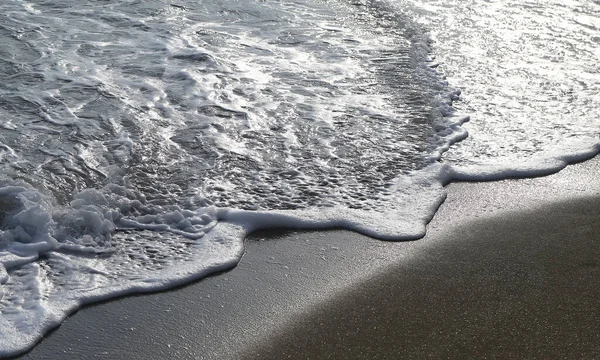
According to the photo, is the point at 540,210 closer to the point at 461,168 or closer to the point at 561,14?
the point at 461,168

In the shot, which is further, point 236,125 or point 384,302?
point 236,125

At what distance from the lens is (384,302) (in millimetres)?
3723

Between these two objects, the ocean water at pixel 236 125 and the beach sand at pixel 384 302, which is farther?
the ocean water at pixel 236 125

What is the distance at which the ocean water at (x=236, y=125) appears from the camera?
420 centimetres

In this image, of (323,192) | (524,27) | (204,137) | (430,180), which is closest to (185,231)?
(323,192)

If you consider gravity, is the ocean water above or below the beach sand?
below

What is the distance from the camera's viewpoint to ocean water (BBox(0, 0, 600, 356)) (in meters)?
4.20

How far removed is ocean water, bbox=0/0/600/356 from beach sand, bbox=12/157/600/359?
0.16 metres

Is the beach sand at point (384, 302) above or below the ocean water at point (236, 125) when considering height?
above

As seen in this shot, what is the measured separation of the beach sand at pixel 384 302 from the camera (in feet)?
11.0

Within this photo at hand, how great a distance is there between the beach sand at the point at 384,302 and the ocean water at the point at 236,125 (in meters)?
0.16

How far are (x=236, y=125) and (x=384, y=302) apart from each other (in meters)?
2.56

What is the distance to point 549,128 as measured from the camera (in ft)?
19.4

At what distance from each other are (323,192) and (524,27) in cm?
492
